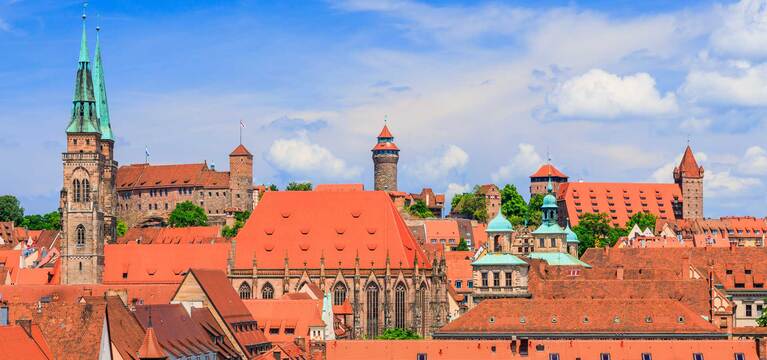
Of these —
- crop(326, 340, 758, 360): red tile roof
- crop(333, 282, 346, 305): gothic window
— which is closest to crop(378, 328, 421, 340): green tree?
crop(333, 282, 346, 305): gothic window

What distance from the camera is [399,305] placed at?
134750 mm

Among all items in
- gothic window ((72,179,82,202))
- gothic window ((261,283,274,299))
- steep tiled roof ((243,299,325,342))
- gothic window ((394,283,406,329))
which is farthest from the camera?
gothic window ((72,179,82,202))

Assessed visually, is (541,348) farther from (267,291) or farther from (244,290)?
(244,290)

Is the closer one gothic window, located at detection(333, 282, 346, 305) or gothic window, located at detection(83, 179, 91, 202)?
gothic window, located at detection(333, 282, 346, 305)

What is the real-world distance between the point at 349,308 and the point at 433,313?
784 cm

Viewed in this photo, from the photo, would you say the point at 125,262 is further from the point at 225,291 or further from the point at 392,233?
the point at 225,291

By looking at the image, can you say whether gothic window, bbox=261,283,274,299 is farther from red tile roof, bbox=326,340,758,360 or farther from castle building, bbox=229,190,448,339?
red tile roof, bbox=326,340,758,360

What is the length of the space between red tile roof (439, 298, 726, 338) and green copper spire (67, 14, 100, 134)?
51.5 metres

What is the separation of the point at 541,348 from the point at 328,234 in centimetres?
3944

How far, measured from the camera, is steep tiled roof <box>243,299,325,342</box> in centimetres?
11794

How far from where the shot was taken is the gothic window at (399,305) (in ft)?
441

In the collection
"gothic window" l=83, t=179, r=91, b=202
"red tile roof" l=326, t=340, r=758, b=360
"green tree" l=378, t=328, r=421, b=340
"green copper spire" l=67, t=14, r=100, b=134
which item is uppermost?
"green copper spire" l=67, t=14, r=100, b=134

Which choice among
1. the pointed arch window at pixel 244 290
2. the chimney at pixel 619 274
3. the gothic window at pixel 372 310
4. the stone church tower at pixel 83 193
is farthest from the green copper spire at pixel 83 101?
the chimney at pixel 619 274

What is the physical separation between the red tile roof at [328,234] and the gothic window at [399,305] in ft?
7.11
